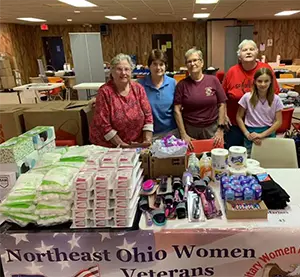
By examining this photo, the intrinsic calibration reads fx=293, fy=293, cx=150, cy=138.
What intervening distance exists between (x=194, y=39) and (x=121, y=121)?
31.6ft

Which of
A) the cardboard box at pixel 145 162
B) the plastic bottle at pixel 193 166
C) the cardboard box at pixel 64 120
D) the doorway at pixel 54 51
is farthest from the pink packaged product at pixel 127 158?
the doorway at pixel 54 51

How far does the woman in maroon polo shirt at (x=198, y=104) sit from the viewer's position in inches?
96.2

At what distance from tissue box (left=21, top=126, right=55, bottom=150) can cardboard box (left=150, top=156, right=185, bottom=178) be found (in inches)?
27.9

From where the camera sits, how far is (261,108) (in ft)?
7.95

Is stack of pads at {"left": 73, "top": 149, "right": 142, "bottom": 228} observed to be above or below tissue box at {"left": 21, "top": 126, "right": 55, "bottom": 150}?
below

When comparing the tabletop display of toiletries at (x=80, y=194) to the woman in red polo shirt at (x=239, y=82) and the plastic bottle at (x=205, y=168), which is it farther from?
the woman in red polo shirt at (x=239, y=82)

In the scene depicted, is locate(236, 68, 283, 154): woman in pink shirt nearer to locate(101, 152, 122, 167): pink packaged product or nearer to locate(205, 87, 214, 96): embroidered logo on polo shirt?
locate(205, 87, 214, 96): embroidered logo on polo shirt

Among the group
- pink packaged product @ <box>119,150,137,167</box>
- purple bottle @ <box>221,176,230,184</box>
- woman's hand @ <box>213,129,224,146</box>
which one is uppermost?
pink packaged product @ <box>119,150,137,167</box>

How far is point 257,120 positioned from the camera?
2453 millimetres

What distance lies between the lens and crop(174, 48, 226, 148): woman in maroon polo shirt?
244 cm

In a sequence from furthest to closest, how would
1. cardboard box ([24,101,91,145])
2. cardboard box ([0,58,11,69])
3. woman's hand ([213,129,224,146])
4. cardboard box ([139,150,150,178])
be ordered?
cardboard box ([0,58,11,69]) < cardboard box ([24,101,91,145]) < woman's hand ([213,129,224,146]) < cardboard box ([139,150,150,178])

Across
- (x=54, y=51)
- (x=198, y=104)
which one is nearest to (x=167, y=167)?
(x=198, y=104)

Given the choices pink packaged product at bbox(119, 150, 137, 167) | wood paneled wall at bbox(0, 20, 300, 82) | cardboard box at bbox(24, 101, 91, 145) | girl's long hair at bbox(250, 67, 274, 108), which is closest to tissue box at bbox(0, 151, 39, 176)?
pink packaged product at bbox(119, 150, 137, 167)

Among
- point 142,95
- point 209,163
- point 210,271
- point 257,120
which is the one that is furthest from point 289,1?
point 210,271
